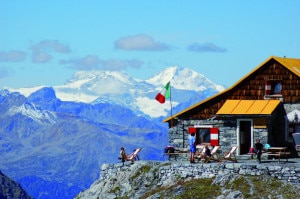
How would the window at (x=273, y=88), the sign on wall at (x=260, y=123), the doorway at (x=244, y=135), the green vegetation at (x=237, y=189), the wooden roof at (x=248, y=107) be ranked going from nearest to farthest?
the green vegetation at (x=237, y=189) → the sign on wall at (x=260, y=123) → the wooden roof at (x=248, y=107) → the doorway at (x=244, y=135) → the window at (x=273, y=88)

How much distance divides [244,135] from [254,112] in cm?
239

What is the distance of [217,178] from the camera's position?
4931 cm

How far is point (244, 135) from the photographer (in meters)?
62.1

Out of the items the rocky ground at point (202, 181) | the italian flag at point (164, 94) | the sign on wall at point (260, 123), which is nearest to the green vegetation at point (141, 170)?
the rocky ground at point (202, 181)

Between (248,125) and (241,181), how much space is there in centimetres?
1427

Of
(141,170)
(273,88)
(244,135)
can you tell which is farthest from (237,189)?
(273,88)

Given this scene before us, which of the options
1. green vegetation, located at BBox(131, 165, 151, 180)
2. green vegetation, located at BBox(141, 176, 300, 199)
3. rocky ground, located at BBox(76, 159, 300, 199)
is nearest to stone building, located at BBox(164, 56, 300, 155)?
rocky ground, located at BBox(76, 159, 300, 199)

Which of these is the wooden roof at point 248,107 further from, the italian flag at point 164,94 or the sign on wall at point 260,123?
the italian flag at point 164,94

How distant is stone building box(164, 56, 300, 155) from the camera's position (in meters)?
60.8

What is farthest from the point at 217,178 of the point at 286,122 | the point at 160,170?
the point at 286,122

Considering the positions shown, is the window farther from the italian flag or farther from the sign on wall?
the italian flag

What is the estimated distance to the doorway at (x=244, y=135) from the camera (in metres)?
61.7

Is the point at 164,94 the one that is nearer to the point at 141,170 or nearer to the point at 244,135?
the point at 244,135

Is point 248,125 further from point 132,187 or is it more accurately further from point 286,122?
point 132,187
